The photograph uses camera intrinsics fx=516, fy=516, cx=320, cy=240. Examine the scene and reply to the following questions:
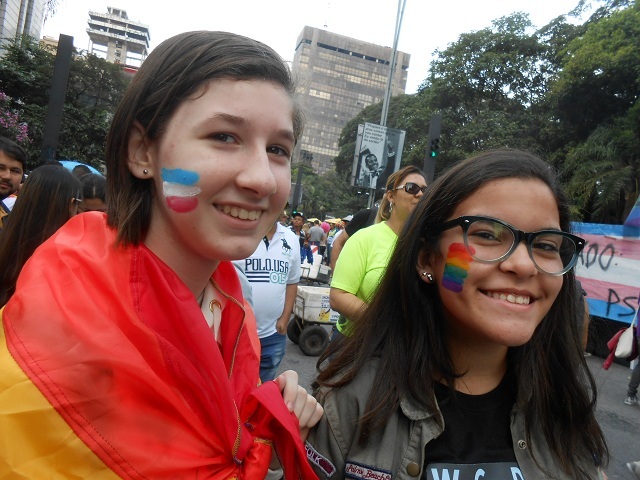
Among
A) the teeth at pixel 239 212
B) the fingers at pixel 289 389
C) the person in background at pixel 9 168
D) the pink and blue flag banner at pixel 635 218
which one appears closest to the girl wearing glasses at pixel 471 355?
the fingers at pixel 289 389

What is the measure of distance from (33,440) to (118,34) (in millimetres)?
148713

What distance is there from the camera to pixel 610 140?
15.5 meters

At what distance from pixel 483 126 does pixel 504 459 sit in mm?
23724

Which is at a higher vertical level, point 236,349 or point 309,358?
point 236,349

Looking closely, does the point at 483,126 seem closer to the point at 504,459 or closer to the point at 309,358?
the point at 309,358

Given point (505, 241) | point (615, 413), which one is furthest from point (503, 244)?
point (615, 413)

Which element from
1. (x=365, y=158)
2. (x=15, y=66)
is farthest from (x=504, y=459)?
(x=15, y=66)

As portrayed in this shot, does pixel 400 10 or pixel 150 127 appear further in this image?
pixel 400 10

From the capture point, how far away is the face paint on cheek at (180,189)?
1202 mm

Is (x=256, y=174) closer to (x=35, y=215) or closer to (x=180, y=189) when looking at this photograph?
(x=180, y=189)

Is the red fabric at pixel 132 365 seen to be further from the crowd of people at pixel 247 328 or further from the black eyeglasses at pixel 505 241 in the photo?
the black eyeglasses at pixel 505 241

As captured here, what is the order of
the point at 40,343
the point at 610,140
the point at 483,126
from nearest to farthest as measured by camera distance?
the point at 40,343
the point at 610,140
the point at 483,126

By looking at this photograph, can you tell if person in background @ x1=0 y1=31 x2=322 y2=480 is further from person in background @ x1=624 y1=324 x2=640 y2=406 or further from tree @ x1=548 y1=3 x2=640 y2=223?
tree @ x1=548 y1=3 x2=640 y2=223

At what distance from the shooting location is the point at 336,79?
104 metres
